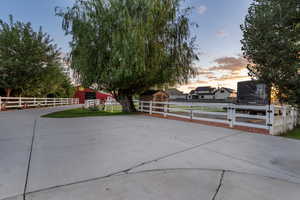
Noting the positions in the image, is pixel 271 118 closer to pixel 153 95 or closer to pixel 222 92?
pixel 153 95

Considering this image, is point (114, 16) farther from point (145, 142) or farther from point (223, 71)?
point (223, 71)

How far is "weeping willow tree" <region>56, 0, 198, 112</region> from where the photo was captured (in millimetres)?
7746

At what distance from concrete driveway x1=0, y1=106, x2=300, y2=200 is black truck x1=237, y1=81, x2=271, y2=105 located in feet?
29.4

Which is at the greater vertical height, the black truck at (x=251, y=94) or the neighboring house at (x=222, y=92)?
the neighboring house at (x=222, y=92)

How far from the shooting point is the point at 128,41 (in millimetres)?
7602

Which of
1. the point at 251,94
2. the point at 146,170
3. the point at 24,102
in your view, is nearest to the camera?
the point at 146,170

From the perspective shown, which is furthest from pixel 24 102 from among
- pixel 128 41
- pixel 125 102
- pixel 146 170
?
pixel 146 170

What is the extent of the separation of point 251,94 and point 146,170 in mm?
12604

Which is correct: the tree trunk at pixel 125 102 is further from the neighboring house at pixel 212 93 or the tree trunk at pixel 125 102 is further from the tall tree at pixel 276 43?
the neighboring house at pixel 212 93

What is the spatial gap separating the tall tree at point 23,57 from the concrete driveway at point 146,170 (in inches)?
478

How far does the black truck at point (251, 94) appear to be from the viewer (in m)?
11.0

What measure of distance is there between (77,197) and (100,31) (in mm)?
8352

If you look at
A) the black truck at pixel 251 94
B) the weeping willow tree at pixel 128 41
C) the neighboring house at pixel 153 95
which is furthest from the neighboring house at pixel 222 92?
the weeping willow tree at pixel 128 41

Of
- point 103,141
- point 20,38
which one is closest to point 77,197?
point 103,141
